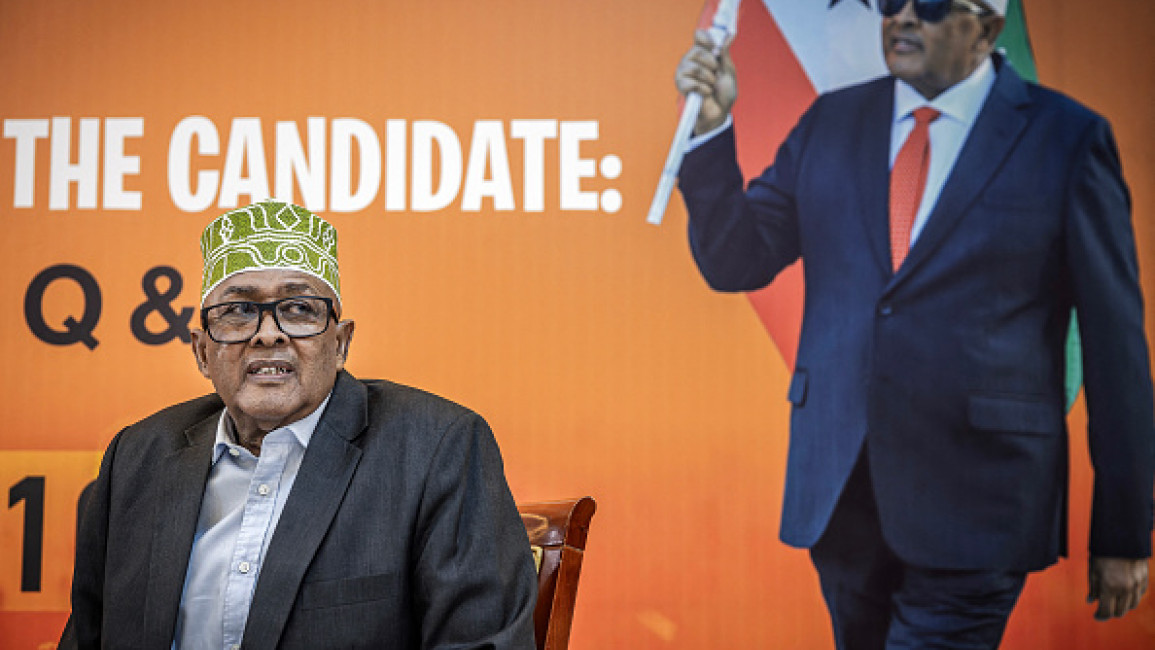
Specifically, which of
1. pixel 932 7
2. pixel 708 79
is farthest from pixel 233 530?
pixel 932 7

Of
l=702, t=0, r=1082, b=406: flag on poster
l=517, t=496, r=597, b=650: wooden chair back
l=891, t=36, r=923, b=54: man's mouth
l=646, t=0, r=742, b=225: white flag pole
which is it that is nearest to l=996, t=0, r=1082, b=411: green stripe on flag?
l=702, t=0, r=1082, b=406: flag on poster

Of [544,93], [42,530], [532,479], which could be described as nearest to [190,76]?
[544,93]

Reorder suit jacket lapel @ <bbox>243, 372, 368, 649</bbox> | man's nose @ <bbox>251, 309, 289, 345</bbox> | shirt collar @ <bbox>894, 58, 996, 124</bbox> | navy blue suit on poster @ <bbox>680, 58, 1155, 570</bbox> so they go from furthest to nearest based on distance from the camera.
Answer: shirt collar @ <bbox>894, 58, 996, 124</bbox>, navy blue suit on poster @ <bbox>680, 58, 1155, 570</bbox>, man's nose @ <bbox>251, 309, 289, 345</bbox>, suit jacket lapel @ <bbox>243, 372, 368, 649</bbox>

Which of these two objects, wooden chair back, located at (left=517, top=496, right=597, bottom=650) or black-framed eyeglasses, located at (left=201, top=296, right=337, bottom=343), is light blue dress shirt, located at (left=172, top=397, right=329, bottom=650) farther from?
wooden chair back, located at (left=517, top=496, right=597, bottom=650)

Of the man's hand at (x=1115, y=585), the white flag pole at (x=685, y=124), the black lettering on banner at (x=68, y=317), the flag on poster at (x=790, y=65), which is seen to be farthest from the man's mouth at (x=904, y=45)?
the black lettering on banner at (x=68, y=317)

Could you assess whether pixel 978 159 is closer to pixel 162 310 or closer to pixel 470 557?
pixel 470 557

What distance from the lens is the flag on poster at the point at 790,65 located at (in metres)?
3.10

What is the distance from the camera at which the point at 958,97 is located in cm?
308

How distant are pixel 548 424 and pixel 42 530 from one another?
1.58 m

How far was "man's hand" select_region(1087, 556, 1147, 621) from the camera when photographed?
3.01 m

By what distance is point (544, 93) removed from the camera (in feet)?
10.3

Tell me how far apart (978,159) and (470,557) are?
7.23 ft

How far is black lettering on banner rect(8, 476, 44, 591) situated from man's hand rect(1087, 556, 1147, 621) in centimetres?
319

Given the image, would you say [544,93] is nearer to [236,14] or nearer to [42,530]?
[236,14]
